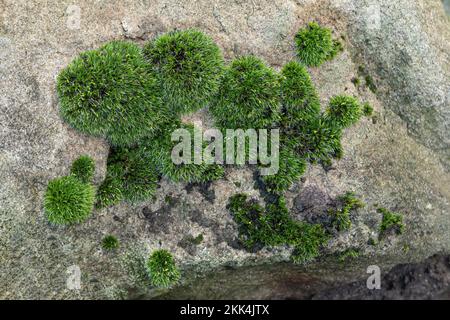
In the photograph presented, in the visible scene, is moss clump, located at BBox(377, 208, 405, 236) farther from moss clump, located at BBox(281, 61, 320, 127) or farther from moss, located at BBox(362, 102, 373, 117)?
moss clump, located at BBox(281, 61, 320, 127)

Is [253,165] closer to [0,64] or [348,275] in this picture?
[348,275]

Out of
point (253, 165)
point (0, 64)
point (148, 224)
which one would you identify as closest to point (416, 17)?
point (253, 165)

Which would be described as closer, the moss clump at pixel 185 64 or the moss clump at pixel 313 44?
the moss clump at pixel 185 64

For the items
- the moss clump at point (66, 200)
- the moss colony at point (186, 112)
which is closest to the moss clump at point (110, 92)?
the moss colony at point (186, 112)

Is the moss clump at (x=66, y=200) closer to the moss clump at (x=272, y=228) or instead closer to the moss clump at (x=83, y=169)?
the moss clump at (x=83, y=169)

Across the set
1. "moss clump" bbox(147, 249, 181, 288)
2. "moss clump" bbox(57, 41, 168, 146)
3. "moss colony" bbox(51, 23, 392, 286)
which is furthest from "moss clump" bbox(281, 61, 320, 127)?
"moss clump" bbox(147, 249, 181, 288)

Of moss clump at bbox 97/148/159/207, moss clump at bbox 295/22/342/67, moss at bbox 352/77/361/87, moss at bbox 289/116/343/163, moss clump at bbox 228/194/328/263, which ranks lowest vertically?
moss clump at bbox 228/194/328/263
